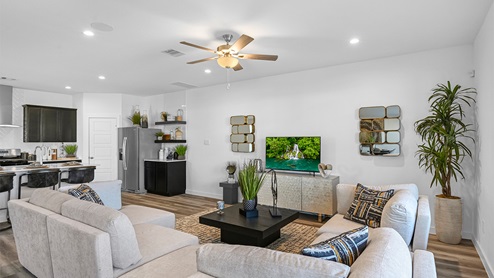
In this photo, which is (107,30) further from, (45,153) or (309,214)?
(45,153)

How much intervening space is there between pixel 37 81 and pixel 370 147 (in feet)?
22.1

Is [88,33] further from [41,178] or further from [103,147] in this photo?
[103,147]

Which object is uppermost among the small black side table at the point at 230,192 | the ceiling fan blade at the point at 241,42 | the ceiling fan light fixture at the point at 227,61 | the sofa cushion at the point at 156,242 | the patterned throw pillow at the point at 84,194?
the ceiling fan blade at the point at 241,42

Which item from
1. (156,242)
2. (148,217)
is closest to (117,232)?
(156,242)

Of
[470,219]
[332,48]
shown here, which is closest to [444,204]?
[470,219]

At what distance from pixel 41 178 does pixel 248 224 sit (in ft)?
11.7

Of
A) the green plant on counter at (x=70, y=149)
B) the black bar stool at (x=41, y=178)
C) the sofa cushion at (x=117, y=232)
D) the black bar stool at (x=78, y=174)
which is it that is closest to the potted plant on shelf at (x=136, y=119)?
the green plant on counter at (x=70, y=149)

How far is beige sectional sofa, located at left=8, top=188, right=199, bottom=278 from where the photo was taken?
1.91 m

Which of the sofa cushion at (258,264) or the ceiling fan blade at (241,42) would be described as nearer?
the sofa cushion at (258,264)

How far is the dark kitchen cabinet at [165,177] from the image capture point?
261 inches

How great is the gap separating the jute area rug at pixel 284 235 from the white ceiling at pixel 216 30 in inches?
102

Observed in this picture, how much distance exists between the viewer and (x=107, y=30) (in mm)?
3283

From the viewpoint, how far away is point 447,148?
3547 millimetres

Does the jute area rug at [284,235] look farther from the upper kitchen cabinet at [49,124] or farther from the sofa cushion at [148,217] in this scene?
the upper kitchen cabinet at [49,124]
